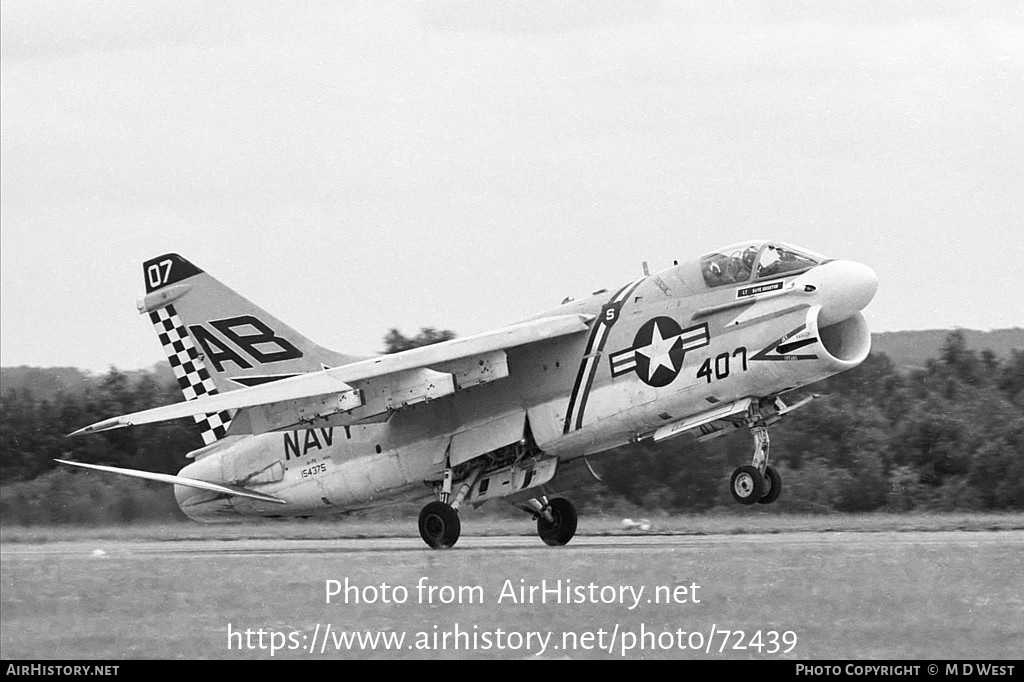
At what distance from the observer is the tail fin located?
20000 millimetres

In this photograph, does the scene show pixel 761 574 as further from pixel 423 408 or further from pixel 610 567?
pixel 423 408

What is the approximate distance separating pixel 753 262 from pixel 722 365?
50.2 inches

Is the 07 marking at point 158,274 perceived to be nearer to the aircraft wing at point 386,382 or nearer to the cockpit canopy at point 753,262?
the aircraft wing at point 386,382

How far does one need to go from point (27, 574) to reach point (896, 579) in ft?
27.1

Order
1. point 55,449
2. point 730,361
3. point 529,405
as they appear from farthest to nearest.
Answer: point 55,449 → point 529,405 → point 730,361

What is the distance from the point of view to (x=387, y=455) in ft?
61.1

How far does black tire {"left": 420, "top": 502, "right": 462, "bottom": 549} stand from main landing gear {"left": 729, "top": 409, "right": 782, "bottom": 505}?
3639 mm

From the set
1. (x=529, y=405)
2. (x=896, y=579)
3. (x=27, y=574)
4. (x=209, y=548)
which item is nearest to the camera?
(x=896, y=579)

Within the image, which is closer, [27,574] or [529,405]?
[27,574]

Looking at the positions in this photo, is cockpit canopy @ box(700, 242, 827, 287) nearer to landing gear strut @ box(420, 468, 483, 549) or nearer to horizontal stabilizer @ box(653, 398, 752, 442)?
horizontal stabilizer @ box(653, 398, 752, 442)

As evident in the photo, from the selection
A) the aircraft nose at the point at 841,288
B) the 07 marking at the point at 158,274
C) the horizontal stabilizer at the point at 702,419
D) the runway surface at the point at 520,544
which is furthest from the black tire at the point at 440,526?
the 07 marking at the point at 158,274
